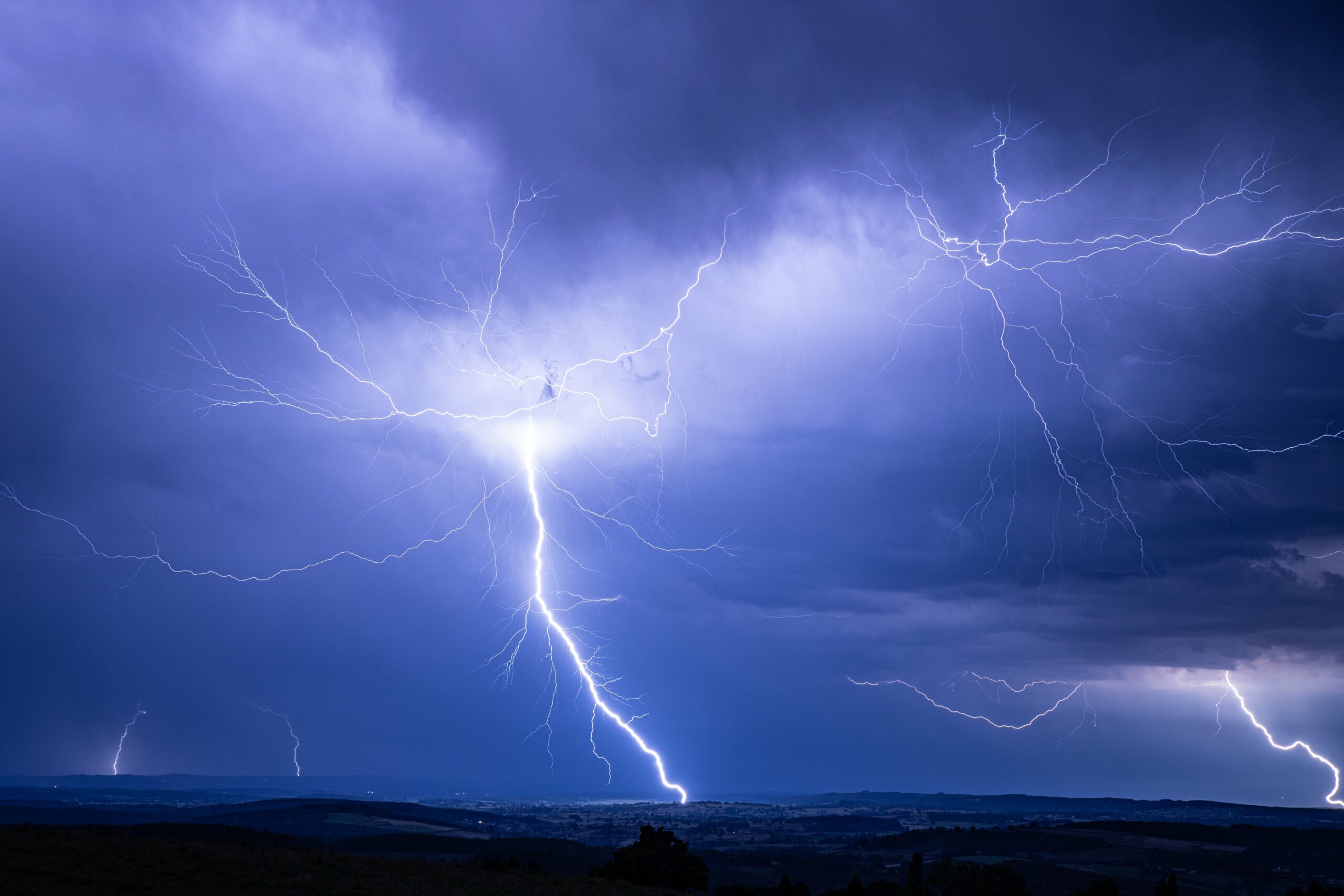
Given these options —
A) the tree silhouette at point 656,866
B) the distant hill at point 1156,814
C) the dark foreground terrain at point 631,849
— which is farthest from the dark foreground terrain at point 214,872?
the distant hill at point 1156,814

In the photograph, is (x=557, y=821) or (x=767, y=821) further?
(x=767, y=821)

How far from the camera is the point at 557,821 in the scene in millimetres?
126438

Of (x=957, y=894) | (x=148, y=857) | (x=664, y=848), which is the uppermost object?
(x=148, y=857)

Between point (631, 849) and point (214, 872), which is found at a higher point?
point (214, 872)

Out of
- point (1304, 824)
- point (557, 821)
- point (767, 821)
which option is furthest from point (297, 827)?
point (1304, 824)

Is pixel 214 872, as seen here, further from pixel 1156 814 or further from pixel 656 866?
pixel 1156 814

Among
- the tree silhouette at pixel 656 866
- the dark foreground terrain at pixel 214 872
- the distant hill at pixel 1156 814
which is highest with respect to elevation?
the dark foreground terrain at pixel 214 872

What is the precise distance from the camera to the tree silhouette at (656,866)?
27.1 metres

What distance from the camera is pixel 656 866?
90.4ft

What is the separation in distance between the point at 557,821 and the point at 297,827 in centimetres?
4378

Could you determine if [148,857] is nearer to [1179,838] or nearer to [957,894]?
[957,894]

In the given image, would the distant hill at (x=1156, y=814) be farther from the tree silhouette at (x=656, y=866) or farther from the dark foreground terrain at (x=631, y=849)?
the tree silhouette at (x=656, y=866)

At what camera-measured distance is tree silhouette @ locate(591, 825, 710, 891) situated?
1067 inches

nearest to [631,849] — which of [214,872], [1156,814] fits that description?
[214,872]
